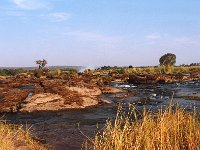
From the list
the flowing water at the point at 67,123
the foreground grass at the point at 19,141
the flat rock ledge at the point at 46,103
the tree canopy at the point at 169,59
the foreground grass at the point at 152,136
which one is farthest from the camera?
the tree canopy at the point at 169,59

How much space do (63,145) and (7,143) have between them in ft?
8.05

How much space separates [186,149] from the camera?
24.1 feet

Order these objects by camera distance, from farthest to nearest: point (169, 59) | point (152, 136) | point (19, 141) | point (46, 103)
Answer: point (169, 59), point (46, 103), point (19, 141), point (152, 136)

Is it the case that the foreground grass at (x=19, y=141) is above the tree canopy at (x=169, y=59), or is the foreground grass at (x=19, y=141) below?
below

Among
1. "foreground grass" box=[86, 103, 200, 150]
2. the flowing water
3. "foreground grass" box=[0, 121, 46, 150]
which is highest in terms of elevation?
"foreground grass" box=[86, 103, 200, 150]

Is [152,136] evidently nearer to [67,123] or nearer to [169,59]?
[67,123]

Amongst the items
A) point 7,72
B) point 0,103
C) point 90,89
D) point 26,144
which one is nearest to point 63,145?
point 26,144

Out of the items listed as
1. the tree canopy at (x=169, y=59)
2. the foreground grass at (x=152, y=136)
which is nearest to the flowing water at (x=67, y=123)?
the foreground grass at (x=152, y=136)

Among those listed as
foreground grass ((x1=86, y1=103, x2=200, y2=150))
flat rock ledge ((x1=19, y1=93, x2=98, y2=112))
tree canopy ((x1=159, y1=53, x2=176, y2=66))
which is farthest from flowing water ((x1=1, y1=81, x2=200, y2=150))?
tree canopy ((x1=159, y1=53, x2=176, y2=66))

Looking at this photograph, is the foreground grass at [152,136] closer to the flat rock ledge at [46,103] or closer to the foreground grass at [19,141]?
the foreground grass at [19,141]

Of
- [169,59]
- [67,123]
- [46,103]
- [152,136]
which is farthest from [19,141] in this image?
[169,59]

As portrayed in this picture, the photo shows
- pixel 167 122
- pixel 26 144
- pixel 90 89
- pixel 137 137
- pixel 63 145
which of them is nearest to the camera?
pixel 137 137

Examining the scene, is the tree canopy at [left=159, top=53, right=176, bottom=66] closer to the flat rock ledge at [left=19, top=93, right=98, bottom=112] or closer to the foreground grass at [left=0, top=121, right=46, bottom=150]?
the flat rock ledge at [left=19, top=93, right=98, bottom=112]

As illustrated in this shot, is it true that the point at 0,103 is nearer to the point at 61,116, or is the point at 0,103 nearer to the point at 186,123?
the point at 61,116
